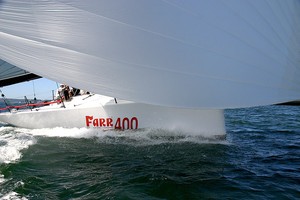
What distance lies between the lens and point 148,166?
18.3 feet

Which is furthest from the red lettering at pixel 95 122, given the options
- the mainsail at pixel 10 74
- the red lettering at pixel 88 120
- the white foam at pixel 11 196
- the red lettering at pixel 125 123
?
the white foam at pixel 11 196

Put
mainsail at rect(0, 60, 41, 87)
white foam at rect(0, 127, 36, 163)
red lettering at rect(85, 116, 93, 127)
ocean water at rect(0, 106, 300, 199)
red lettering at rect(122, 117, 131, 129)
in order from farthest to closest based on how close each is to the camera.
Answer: red lettering at rect(85, 116, 93, 127) < mainsail at rect(0, 60, 41, 87) < red lettering at rect(122, 117, 131, 129) < white foam at rect(0, 127, 36, 163) < ocean water at rect(0, 106, 300, 199)

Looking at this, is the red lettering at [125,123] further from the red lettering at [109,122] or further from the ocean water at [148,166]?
the red lettering at [109,122]

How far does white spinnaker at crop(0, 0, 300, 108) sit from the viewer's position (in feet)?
11.4

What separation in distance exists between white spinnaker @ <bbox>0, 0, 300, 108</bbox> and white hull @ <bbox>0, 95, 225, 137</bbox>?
12.2ft

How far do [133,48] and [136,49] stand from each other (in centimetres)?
4

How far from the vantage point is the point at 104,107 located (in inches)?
331

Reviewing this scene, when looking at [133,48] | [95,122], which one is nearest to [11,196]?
[133,48]

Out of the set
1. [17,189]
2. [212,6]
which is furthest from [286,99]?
[17,189]

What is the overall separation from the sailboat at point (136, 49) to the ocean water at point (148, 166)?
165 centimetres

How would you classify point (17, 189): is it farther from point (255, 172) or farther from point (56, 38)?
point (255, 172)

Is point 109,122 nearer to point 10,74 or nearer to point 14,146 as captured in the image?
point 14,146

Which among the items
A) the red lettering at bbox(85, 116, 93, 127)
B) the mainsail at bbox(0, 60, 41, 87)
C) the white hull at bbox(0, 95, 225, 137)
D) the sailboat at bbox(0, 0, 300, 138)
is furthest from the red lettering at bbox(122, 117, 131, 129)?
the sailboat at bbox(0, 0, 300, 138)

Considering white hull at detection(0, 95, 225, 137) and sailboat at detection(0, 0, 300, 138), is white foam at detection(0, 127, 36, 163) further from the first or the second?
sailboat at detection(0, 0, 300, 138)
